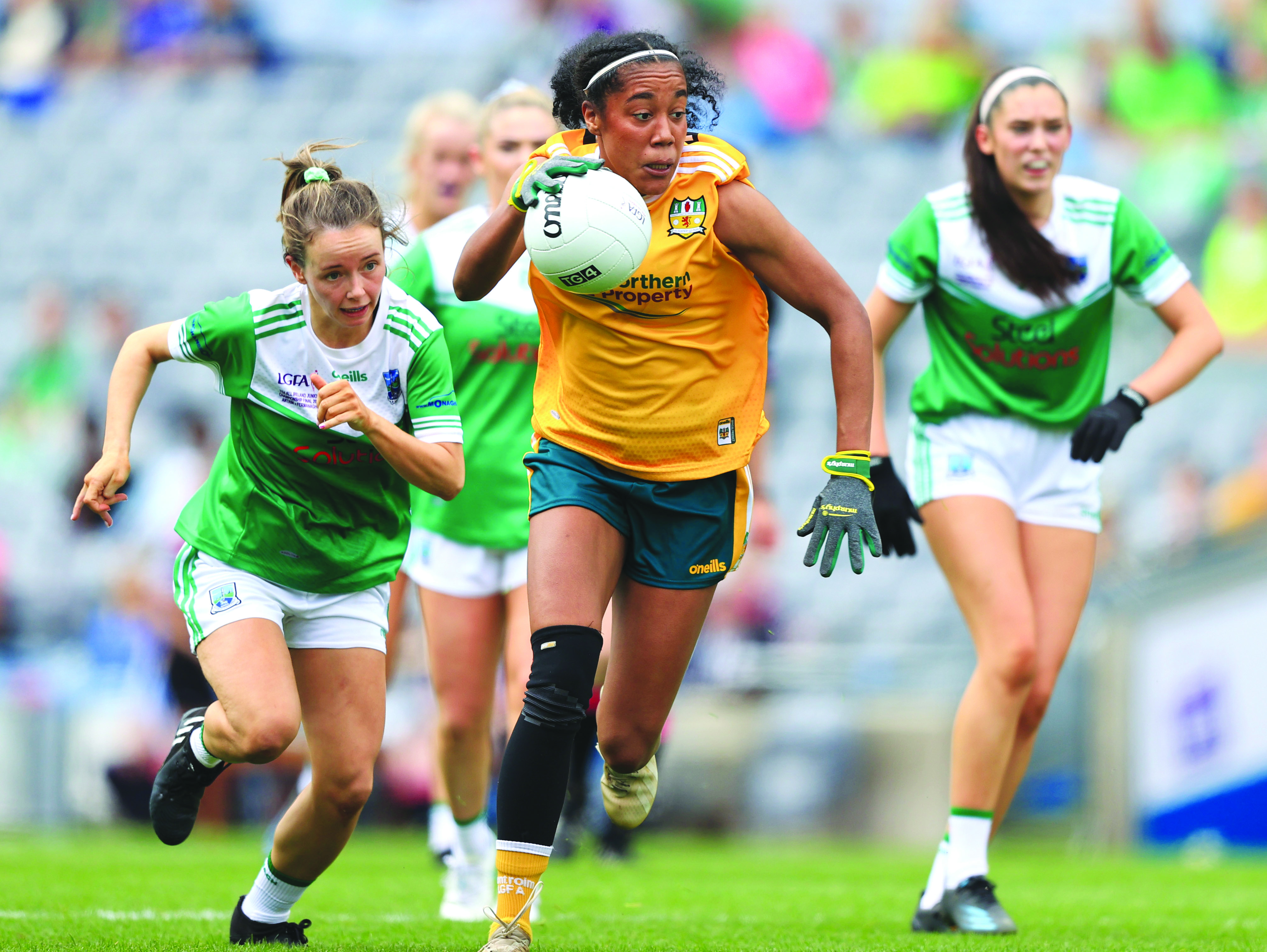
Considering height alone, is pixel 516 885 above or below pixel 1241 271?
below

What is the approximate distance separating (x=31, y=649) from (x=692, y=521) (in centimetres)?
1081

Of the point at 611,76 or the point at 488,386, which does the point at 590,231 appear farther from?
the point at 488,386

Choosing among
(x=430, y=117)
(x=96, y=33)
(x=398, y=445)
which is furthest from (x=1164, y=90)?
(x=398, y=445)

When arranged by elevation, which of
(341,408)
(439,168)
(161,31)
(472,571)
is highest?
(161,31)

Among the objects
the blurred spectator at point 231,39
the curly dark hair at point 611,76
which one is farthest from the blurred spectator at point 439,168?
the blurred spectator at point 231,39

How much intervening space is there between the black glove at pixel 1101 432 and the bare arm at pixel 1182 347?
16 centimetres

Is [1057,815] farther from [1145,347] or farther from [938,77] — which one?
[938,77]

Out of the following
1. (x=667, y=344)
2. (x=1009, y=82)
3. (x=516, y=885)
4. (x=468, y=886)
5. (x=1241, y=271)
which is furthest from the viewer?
(x=1241, y=271)

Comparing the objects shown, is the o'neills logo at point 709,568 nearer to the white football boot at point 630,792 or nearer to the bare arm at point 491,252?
the white football boot at point 630,792

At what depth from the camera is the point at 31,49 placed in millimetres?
19531

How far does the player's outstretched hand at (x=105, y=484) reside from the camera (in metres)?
3.84

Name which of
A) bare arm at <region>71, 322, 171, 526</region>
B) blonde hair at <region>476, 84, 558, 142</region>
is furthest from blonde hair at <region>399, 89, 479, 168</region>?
bare arm at <region>71, 322, 171, 526</region>

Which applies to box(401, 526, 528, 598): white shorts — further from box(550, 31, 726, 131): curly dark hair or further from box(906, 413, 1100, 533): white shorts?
box(550, 31, 726, 131): curly dark hair

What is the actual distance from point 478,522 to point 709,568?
157cm
